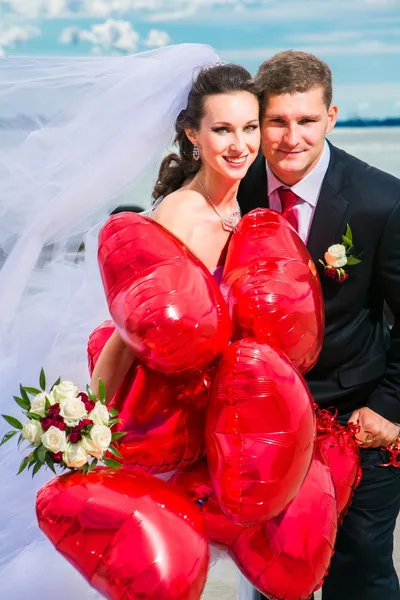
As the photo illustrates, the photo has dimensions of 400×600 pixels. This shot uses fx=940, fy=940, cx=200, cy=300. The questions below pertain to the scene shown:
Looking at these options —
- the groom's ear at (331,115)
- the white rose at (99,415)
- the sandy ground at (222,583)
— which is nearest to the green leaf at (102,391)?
the white rose at (99,415)

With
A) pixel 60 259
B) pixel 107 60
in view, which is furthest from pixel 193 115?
pixel 60 259

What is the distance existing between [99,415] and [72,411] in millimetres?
67

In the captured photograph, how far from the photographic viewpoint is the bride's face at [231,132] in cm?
230

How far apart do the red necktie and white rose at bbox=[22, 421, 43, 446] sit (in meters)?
0.96

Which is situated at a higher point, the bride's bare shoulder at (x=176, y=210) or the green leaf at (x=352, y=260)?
the bride's bare shoulder at (x=176, y=210)

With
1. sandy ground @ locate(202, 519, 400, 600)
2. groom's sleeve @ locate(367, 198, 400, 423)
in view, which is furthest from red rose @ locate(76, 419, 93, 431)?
sandy ground @ locate(202, 519, 400, 600)

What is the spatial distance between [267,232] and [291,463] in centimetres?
55

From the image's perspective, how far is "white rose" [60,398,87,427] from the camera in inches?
75.9

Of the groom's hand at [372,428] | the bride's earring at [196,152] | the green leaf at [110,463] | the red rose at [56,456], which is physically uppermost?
the bride's earring at [196,152]

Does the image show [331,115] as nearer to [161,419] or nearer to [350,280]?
[350,280]

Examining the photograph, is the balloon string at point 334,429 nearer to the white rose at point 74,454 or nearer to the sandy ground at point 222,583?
the white rose at point 74,454

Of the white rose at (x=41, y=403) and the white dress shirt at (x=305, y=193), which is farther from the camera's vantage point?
the white dress shirt at (x=305, y=193)

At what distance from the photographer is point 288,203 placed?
2541 millimetres

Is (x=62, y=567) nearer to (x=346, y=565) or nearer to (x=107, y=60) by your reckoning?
(x=346, y=565)
